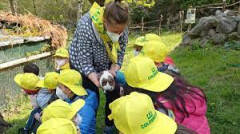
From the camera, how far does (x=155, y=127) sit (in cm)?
196

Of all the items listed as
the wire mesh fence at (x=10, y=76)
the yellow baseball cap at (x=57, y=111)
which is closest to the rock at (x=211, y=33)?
the wire mesh fence at (x=10, y=76)

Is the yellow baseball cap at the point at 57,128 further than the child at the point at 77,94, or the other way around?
the child at the point at 77,94

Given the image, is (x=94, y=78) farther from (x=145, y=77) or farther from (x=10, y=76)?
(x=10, y=76)

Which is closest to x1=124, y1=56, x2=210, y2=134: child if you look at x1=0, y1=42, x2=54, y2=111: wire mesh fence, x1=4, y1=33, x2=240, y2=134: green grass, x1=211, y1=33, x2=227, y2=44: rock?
x1=4, y1=33, x2=240, y2=134: green grass

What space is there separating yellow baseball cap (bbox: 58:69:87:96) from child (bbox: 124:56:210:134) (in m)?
0.69

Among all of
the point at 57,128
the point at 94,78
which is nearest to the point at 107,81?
the point at 94,78

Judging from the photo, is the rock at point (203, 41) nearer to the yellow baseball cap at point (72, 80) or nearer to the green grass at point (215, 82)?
the green grass at point (215, 82)

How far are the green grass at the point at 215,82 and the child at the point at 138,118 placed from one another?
233 centimetres

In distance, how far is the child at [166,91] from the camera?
254 centimetres

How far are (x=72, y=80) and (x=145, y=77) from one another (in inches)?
34.5

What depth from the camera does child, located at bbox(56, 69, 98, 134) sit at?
→ 3174mm

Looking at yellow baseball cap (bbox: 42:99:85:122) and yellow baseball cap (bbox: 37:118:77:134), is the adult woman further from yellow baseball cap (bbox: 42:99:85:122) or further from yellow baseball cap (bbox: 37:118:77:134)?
yellow baseball cap (bbox: 37:118:77:134)

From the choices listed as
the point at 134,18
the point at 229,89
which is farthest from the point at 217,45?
the point at 134,18

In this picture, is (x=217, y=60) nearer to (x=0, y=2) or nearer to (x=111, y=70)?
(x=111, y=70)
